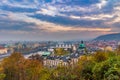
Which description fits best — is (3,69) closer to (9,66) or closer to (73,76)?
(9,66)

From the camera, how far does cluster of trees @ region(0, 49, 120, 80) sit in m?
11.6

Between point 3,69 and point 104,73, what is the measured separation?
890 cm

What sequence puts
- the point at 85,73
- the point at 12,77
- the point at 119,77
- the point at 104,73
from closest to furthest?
the point at 119,77
the point at 104,73
the point at 85,73
the point at 12,77

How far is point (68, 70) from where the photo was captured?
1402 centimetres

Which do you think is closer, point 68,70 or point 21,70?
point 68,70

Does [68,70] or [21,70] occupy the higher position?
[68,70]

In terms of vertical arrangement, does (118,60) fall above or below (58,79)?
above

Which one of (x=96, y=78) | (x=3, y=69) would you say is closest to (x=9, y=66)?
(x=3, y=69)

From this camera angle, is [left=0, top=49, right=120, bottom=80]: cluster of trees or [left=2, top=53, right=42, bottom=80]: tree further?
[left=2, top=53, right=42, bottom=80]: tree

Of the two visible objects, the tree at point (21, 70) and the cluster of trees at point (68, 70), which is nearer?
the cluster of trees at point (68, 70)

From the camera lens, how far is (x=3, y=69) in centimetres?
1786

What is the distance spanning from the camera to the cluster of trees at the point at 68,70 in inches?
455

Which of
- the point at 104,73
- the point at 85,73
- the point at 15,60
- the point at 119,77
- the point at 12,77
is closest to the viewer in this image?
the point at 119,77

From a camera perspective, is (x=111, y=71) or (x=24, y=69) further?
(x=24, y=69)
